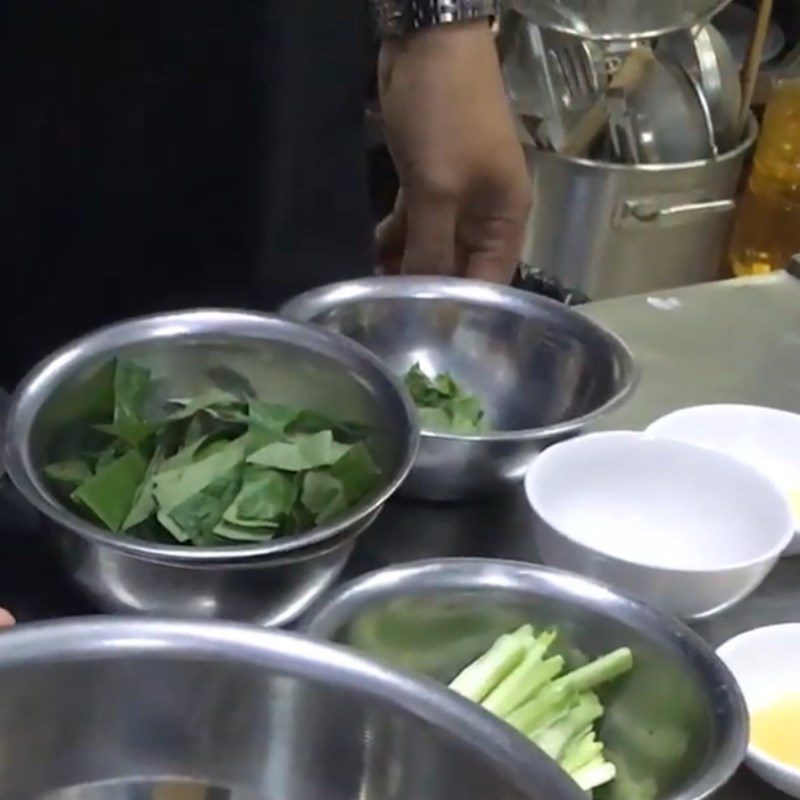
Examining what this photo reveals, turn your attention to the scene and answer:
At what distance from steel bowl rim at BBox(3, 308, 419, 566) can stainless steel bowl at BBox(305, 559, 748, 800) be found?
0.04 meters

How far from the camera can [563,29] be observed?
1690 millimetres

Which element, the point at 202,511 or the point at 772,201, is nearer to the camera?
the point at 202,511

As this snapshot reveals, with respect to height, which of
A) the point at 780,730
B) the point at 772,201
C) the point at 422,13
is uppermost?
the point at 422,13

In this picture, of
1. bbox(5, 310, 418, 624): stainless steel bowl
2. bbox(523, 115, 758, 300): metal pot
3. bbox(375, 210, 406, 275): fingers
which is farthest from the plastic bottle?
bbox(5, 310, 418, 624): stainless steel bowl

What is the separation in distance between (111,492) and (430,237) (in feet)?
1.15

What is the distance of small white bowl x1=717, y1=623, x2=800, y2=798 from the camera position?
2.18 feet

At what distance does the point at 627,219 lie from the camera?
1636 millimetres

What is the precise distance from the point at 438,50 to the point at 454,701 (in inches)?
19.7

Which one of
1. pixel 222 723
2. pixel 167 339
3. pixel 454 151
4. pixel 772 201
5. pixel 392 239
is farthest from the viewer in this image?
pixel 772 201

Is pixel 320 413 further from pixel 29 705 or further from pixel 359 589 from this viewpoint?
pixel 29 705

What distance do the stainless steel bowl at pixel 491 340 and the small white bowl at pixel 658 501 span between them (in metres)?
0.05

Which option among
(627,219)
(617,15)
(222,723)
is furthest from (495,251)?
(617,15)

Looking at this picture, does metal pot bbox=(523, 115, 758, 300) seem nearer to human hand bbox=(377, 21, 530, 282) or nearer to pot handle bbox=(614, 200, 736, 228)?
pot handle bbox=(614, 200, 736, 228)

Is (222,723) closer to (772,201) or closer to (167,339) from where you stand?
(167,339)
